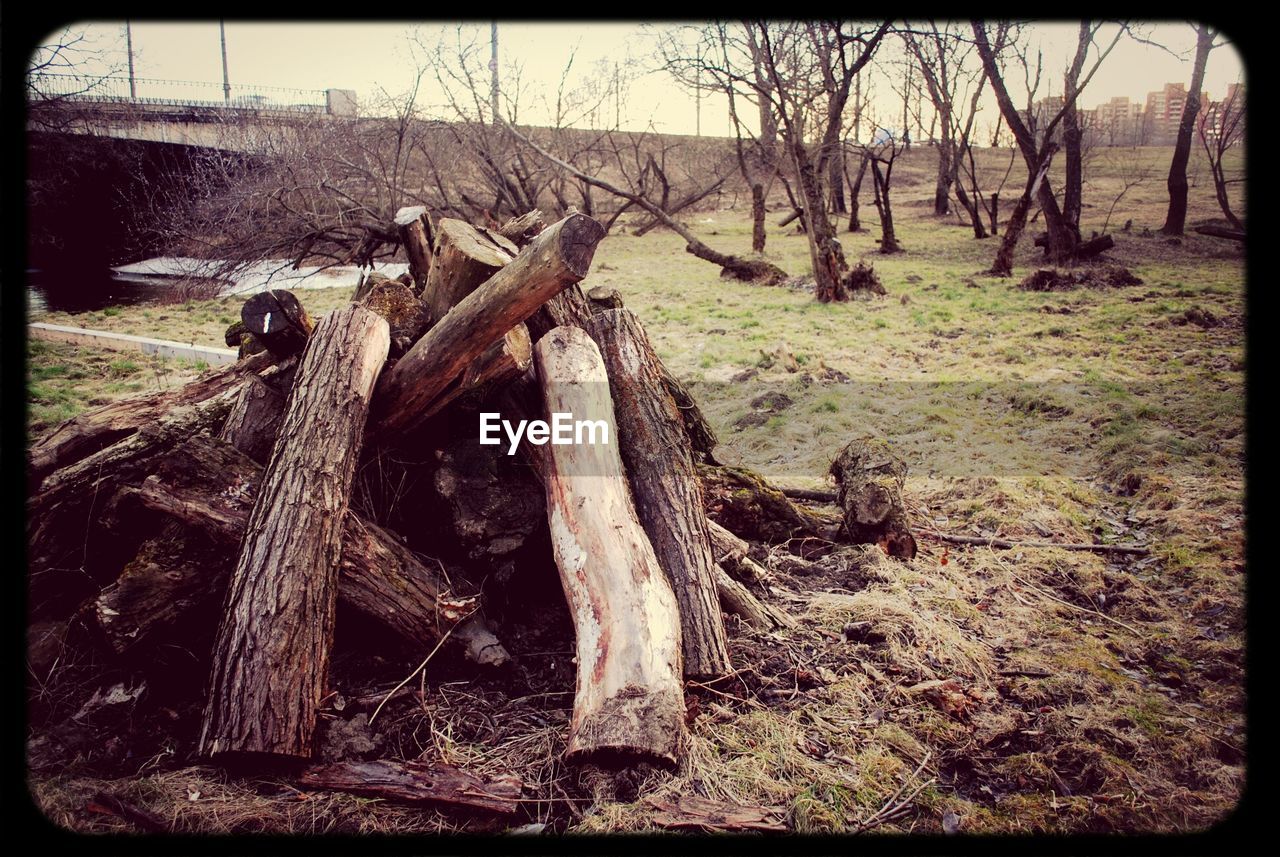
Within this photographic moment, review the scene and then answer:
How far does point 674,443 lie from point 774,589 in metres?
0.92

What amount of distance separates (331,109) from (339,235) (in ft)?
10.4

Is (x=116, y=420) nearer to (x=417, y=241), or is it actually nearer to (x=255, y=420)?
(x=255, y=420)

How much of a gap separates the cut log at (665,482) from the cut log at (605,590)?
0.54ft

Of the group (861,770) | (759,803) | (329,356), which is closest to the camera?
(759,803)

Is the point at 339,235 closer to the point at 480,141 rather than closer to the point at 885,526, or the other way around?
the point at 480,141

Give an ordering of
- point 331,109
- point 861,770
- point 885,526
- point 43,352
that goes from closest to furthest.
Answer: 1. point 861,770
2. point 885,526
3. point 43,352
4. point 331,109

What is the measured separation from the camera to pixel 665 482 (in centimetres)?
376

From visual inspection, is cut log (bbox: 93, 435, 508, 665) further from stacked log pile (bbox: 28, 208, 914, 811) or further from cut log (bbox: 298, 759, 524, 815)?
cut log (bbox: 298, 759, 524, 815)

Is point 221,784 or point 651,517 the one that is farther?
point 651,517

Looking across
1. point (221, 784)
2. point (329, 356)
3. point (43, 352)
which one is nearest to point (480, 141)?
point (43, 352)

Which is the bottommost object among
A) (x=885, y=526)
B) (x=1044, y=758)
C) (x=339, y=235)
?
(x=1044, y=758)

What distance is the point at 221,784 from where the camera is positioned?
260cm

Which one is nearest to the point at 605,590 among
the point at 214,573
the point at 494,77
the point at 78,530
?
the point at 214,573

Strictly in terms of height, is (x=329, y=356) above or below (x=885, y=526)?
above
